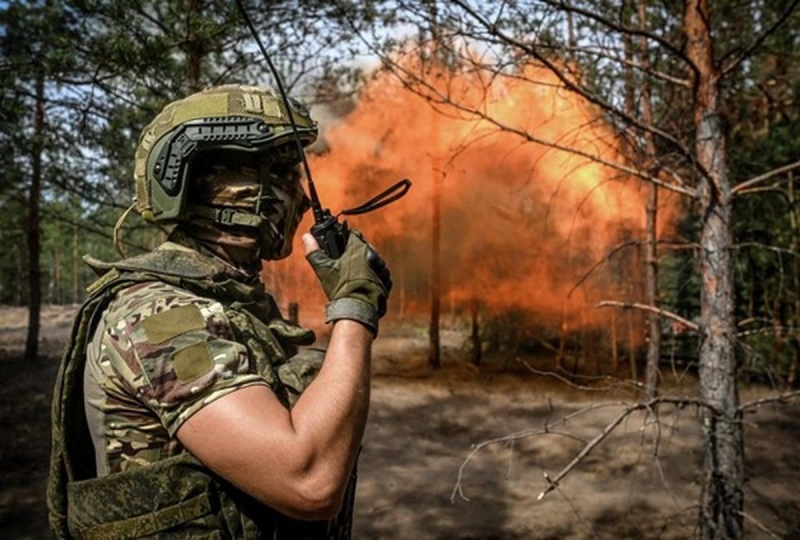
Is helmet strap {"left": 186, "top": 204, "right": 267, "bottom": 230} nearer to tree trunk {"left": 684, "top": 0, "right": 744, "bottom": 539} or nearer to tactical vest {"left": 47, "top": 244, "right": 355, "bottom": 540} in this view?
tactical vest {"left": 47, "top": 244, "right": 355, "bottom": 540}

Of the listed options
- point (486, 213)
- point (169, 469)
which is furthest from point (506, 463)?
point (486, 213)

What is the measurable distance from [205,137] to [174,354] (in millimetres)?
749

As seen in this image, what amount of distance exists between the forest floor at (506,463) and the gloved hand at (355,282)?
2.05 m

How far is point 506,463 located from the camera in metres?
9.74

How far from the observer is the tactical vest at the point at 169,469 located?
5.47ft

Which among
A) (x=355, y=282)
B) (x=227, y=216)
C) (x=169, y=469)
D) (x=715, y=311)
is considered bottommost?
(x=169, y=469)

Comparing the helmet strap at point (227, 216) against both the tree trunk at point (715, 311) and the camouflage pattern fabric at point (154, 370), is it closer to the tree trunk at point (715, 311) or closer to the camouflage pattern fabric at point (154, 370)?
the camouflage pattern fabric at point (154, 370)

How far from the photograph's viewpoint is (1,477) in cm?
816

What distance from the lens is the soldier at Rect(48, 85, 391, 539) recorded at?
150 cm

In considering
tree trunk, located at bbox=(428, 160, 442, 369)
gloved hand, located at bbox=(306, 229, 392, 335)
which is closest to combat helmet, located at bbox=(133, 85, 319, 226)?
gloved hand, located at bbox=(306, 229, 392, 335)

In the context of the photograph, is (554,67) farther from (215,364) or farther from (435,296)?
(435,296)

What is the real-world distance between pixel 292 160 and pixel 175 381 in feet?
3.04

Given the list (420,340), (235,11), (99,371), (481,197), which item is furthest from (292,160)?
(420,340)

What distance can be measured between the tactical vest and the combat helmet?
A: 16 cm
